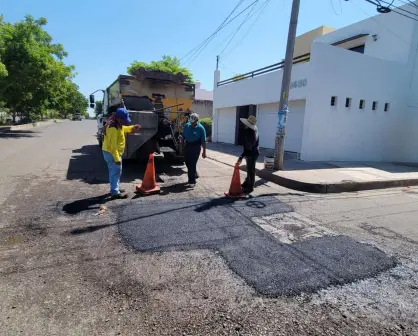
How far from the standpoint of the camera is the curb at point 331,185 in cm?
724

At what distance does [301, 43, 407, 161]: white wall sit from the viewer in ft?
35.6

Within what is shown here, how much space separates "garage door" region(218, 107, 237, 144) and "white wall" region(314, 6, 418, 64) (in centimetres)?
747

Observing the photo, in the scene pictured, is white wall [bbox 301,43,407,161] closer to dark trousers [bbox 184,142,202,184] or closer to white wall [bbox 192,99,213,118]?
dark trousers [bbox 184,142,202,184]

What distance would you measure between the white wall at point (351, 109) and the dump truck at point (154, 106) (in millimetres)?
4758

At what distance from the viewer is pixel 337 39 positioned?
16219 mm

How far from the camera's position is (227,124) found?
18094 mm

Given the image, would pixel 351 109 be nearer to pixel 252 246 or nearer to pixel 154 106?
pixel 154 106

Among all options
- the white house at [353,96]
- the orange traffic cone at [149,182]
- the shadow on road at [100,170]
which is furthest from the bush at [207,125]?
the orange traffic cone at [149,182]

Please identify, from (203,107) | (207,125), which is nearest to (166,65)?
(203,107)

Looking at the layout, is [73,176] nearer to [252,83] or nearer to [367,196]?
[367,196]

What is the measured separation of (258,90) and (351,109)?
4.61 m

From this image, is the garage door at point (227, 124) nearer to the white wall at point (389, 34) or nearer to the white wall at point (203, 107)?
the white wall at point (389, 34)

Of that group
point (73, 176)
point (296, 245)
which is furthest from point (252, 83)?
point (296, 245)

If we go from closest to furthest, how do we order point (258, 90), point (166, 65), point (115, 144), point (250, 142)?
point (115, 144)
point (250, 142)
point (258, 90)
point (166, 65)
